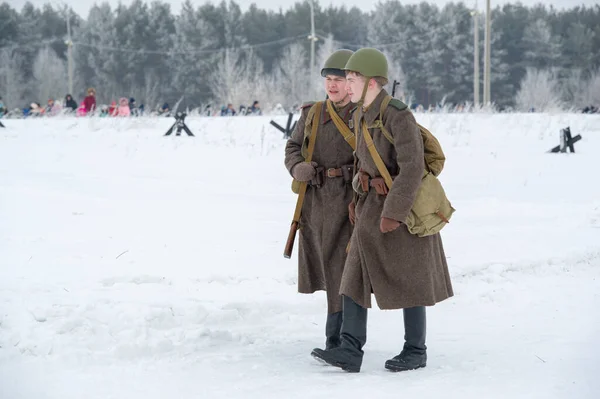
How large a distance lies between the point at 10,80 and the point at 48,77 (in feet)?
8.06

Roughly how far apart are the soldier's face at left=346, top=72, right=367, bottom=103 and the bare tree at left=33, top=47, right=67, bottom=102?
60081 millimetres

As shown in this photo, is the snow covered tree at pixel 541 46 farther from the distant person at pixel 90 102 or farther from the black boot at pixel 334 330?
the black boot at pixel 334 330

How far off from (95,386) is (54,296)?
175 cm

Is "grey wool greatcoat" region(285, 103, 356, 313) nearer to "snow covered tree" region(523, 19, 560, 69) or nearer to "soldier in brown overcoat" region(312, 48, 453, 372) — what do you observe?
"soldier in brown overcoat" region(312, 48, 453, 372)

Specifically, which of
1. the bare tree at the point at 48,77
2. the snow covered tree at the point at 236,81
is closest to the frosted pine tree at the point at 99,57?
the bare tree at the point at 48,77

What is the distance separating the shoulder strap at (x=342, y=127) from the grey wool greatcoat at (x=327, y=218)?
38 millimetres

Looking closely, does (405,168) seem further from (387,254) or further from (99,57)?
(99,57)

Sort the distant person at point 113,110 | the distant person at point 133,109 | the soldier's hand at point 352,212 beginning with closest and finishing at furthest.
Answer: the soldier's hand at point 352,212, the distant person at point 133,109, the distant person at point 113,110

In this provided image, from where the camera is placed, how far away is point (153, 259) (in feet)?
26.6

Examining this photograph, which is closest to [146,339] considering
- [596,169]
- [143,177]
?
[143,177]

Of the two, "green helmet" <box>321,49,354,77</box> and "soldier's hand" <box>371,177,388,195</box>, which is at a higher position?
"green helmet" <box>321,49,354,77</box>

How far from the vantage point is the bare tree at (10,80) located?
203 feet

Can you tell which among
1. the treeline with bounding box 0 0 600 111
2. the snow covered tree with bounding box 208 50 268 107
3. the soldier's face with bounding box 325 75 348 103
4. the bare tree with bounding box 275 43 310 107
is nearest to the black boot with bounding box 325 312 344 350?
the soldier's face with bounding box 325 75 348 103

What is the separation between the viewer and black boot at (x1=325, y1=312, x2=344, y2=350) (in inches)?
218
